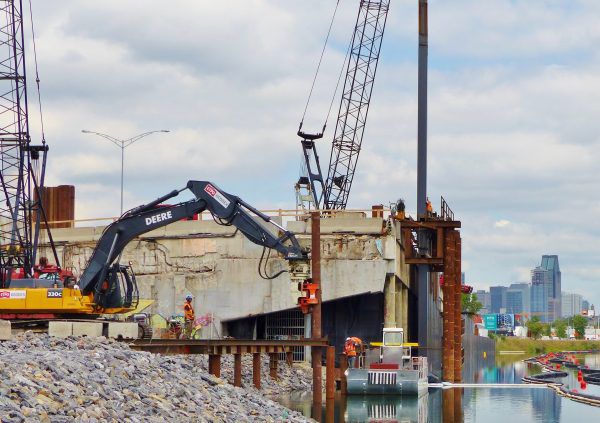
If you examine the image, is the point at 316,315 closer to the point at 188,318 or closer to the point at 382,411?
the point at 382,411

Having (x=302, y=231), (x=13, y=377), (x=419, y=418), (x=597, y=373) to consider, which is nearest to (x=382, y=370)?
(x=419, y=418)

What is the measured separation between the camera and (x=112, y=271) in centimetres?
4469

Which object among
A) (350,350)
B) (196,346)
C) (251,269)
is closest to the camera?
(196,346)

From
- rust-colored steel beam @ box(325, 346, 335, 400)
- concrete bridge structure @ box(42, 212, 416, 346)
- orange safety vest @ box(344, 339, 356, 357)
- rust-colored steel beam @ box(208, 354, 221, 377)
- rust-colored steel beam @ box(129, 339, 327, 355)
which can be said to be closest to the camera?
rust-colored steel beam @ box(129, 339, 327, 355)

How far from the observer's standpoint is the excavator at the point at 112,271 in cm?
4309

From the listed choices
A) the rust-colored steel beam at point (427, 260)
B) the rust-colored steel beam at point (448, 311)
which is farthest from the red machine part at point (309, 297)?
the rust-colored steel beam at point (427, 260)

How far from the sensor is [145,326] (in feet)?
147

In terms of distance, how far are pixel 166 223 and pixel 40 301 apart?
6100mm

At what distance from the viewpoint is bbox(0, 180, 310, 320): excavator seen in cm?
4309

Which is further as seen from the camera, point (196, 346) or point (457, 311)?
point (457, 311)

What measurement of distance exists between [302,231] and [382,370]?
16.9 metres

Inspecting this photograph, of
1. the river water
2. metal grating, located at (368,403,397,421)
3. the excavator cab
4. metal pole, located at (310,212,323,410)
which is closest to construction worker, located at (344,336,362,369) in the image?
the river water

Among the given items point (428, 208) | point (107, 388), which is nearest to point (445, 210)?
point (428, 208)

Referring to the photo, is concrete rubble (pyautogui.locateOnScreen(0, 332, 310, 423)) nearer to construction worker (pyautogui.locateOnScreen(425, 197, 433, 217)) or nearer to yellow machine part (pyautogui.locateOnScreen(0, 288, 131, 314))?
yellow machine part (pyautogui.locateOnScreen(0, 288, 131, 314))
